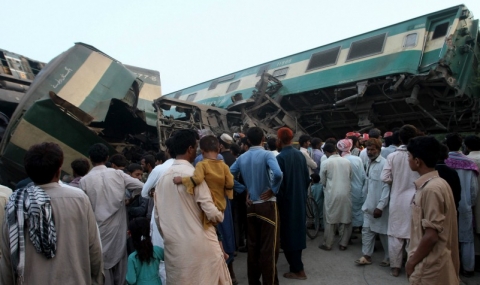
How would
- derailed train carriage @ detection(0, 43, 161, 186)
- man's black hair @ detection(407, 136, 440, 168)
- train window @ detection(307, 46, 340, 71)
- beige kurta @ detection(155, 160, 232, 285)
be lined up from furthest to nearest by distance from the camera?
train window @ detection(307, 46, 340, 71) < derailed train carriage @ detection(0, 43, 161, 186) < beige kurta @ detection(155, 160, 232, 285) < man's black hair @ detection(407, 136, 440, 168)

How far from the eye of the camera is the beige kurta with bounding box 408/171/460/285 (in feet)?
6.61

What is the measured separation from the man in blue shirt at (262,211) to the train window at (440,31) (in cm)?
777

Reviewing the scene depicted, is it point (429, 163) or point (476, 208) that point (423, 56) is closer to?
point (476, 208)

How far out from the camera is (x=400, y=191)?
3.83m

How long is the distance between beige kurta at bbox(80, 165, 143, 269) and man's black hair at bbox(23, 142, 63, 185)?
146 centimetres

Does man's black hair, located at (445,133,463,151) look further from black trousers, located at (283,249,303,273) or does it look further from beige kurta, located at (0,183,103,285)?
beige kurta, located at (0,183,103,285)

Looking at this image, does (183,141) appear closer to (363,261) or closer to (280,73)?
(363,261)

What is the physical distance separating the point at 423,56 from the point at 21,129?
9439 millimetres

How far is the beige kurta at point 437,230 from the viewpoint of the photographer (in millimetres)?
2016

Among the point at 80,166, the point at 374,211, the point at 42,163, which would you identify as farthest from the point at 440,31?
the point at 42,163

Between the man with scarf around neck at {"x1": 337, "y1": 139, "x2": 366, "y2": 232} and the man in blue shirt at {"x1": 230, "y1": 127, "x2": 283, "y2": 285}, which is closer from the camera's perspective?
the man in blue shirt at {"x1": 230, "y1": 127, "x2": 283, "y2": 285}

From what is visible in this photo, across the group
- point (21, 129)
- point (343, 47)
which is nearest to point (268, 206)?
point (21, 129)

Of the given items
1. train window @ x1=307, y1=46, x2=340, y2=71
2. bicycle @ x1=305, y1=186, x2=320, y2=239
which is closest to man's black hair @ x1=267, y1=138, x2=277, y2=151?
bicycle @ x1=305, y1=186, x2=320, y2=239

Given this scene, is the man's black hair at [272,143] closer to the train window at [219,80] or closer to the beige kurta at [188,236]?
the beige kurta at [188,236]
